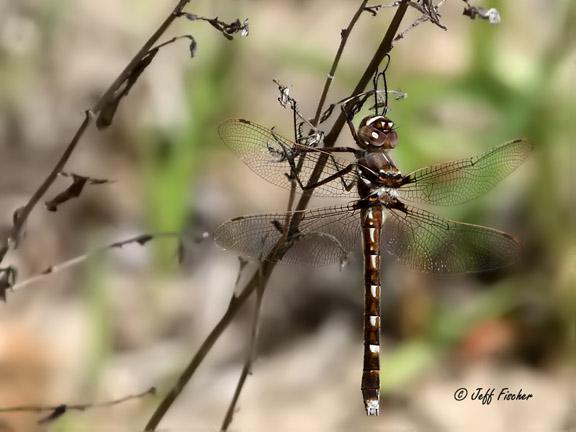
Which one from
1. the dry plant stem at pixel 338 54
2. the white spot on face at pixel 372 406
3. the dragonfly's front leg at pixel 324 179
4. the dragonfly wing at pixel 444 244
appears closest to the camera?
the dry plant stem at pixel 338 54

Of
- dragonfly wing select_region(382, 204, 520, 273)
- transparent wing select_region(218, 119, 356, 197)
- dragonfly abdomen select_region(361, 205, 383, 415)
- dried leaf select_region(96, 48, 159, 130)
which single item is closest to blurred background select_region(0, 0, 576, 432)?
dragonfly wing select_region(382, 204, 520, 273)

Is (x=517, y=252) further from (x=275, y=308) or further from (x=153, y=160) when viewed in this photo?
(x=153, y=160)

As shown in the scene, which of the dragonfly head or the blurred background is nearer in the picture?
the dragonfly head

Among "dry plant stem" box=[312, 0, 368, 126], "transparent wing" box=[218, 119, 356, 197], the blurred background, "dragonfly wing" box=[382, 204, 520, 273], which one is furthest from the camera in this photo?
the blurred background

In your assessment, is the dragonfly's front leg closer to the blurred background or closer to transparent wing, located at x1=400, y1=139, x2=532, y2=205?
transparent wing, located at x1=400, y1=139, x2=532, y2=205

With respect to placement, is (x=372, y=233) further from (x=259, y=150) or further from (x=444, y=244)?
(x=259, y=150)

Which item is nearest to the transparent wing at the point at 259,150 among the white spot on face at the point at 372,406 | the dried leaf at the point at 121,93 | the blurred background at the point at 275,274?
the dried leaf at the point at 121,93

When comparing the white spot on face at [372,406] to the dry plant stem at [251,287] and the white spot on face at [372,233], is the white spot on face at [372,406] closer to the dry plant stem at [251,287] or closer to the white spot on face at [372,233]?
the white spot on face at [372,233]
